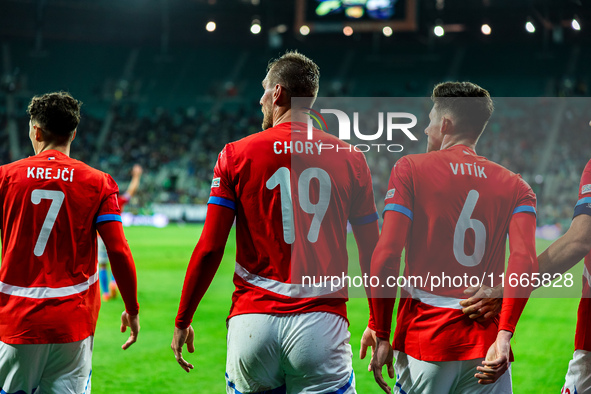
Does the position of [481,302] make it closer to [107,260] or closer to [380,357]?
[380,357]

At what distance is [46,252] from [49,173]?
0.46 m

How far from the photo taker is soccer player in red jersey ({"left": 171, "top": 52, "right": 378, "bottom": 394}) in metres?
2.92

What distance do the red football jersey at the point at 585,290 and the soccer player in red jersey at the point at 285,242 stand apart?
1.17m

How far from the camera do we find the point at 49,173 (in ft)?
11.6

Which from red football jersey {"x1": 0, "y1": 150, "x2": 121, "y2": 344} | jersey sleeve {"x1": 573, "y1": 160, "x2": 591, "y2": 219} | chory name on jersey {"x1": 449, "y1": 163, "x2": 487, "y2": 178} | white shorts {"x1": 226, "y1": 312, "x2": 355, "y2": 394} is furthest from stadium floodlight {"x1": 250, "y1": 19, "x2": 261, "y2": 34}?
white shorts {"x1": 226, "y1": 312, "x2": 355, "y2": 394}

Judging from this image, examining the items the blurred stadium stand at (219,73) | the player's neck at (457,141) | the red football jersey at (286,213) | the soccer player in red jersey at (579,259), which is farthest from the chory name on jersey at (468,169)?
the blurred stadium stand at (219,73)

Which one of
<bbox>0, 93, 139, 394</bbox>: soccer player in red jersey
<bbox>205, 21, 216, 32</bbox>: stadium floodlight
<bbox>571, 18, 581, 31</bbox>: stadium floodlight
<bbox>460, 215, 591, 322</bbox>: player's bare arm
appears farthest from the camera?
<bbox>205, 21, 216, 32</bbox>: stadium floodlight

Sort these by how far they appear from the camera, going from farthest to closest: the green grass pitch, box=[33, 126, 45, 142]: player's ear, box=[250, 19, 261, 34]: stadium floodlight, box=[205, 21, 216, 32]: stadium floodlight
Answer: box=[205, 21, 216, 32]: stadium floodlight, box=[250, 19, 261, 34]: stadium floodlight, the green grass pitch, box=[33, 126, 45, 142]: player's ear

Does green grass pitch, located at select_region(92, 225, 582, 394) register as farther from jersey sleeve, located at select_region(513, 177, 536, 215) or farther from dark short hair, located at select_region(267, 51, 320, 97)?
dark short hair, located at select_region(267, 51, 320, 97)

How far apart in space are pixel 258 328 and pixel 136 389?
12.0ft

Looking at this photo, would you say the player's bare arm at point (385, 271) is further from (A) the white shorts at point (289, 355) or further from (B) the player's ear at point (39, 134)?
(B) the player's ear at point (39, 134)

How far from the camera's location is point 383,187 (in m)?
32.0

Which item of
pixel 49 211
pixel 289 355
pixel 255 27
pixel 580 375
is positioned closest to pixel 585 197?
pixel 580 375

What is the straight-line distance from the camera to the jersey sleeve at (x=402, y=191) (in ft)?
10.3
